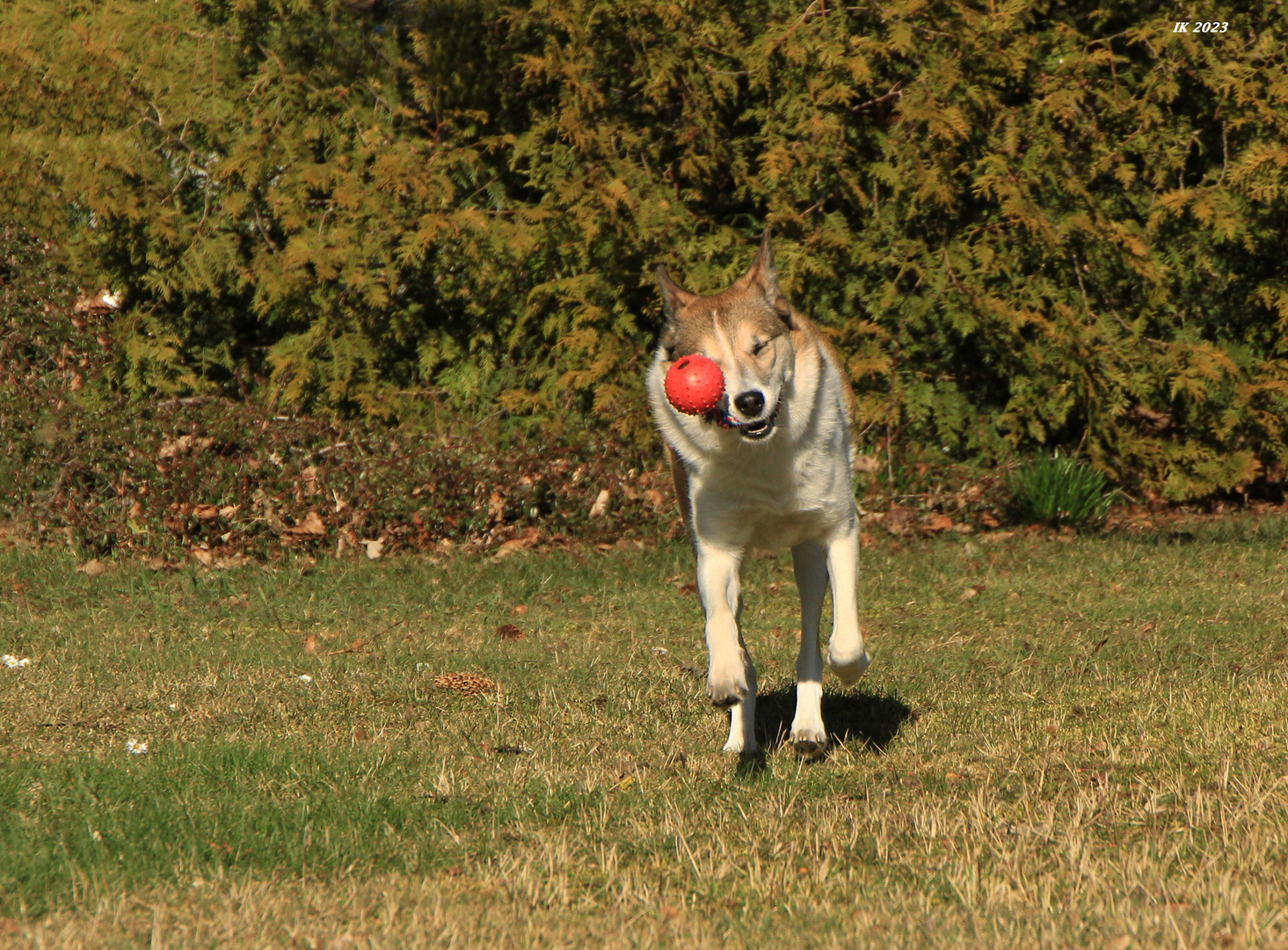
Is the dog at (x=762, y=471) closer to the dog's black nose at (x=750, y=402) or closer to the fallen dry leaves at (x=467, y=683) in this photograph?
the dog's black nose at (x=750, y=402)

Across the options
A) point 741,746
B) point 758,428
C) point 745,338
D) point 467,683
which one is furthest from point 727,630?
point 467,683

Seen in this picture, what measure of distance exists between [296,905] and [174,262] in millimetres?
7873

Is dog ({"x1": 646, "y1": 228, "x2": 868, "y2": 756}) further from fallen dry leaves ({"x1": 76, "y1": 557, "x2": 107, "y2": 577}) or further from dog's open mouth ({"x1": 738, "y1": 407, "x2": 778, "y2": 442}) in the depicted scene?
fallen dry leaves ({"x1": 76, "y1": 557, "x2": 107, "y2": 577})

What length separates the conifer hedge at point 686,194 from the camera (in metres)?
9.91

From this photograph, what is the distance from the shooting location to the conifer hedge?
991 centimetres

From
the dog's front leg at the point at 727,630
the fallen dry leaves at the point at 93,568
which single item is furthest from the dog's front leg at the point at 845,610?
the fallen dry leaves at the point at 93,568

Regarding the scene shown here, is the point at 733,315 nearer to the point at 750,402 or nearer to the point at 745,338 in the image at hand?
the point at 745,338

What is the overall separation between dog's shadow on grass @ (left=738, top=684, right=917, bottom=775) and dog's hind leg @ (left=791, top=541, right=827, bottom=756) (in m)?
0.17

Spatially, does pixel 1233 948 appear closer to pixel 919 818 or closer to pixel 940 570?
pixel 919 818

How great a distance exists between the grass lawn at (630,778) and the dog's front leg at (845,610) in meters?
0.35

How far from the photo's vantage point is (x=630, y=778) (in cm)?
469

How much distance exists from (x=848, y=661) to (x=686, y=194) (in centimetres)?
618

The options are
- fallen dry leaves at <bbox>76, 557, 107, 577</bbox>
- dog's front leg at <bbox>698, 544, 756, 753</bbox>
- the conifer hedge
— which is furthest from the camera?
the conifer hedge

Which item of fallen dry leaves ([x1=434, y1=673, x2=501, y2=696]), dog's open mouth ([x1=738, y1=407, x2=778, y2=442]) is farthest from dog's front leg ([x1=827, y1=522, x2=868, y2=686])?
fallen dry leaves ([x1=434, y1=673, x2=501, y2=696])
